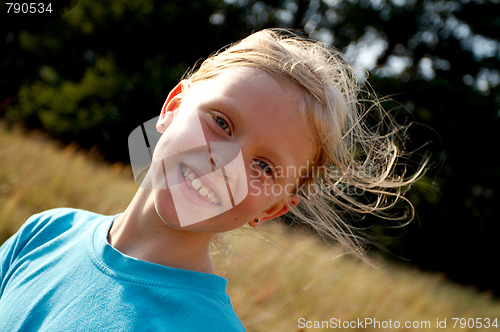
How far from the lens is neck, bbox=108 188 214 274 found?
4.33ft

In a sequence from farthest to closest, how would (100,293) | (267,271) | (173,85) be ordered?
(173,85) < (267,271) < (100,293)

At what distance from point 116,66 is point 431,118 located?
7907mm

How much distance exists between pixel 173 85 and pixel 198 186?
8.16 m

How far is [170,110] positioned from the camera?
150cm

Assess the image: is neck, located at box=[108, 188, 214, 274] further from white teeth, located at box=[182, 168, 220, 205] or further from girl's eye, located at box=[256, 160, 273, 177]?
girl's eye, located at box=[256, 160, 273, 177]

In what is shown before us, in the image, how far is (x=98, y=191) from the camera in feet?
14.4

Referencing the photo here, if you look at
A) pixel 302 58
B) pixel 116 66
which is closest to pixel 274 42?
pixel 302 58

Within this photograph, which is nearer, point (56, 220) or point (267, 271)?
point (56, 220)

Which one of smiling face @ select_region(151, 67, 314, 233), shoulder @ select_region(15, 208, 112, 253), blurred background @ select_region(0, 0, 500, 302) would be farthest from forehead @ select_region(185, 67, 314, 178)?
blurred background @ select_region(0, 0, 500, 302)

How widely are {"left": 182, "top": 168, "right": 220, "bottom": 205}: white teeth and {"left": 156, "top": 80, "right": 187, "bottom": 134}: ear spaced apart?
0.89ft

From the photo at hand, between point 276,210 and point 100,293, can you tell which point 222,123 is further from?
point 100,293

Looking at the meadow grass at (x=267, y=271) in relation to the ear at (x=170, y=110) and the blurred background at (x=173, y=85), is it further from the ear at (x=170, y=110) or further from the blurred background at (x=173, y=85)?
the blurred background at (x=173, y=85)

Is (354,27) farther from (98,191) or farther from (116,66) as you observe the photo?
(98,191)

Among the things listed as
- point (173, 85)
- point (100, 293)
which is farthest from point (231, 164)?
point (173, 85)
